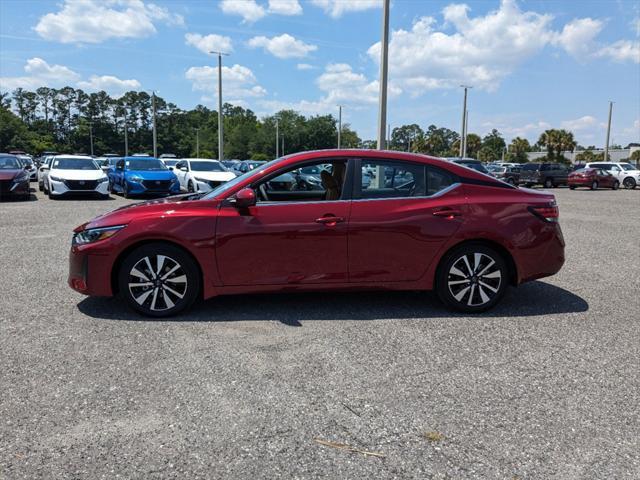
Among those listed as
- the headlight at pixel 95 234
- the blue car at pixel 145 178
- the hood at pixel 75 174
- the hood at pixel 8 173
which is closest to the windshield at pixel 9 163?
the hood at pixel 8 173

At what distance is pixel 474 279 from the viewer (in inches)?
201

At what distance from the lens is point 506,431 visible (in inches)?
117


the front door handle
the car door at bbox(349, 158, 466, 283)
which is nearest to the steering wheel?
the front door handle

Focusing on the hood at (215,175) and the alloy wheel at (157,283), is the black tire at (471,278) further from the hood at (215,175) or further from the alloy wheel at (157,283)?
the hood at (215,175)

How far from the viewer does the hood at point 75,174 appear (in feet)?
56.4

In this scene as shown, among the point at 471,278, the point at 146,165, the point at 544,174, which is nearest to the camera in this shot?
the point at 471,278

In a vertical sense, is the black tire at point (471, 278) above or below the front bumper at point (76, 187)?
below

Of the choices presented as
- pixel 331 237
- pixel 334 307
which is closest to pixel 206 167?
pixel 334 307

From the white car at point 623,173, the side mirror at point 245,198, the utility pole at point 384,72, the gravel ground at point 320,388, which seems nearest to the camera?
the gravel ground at point 320,388

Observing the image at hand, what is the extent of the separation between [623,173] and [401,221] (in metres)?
35.8

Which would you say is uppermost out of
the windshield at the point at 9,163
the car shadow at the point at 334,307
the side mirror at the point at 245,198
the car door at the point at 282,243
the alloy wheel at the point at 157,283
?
the windshield at the point at 9,163

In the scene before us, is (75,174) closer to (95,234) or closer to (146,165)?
(146,165)

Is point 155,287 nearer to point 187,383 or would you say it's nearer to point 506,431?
point 187,383

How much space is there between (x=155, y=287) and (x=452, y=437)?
9.96ft
